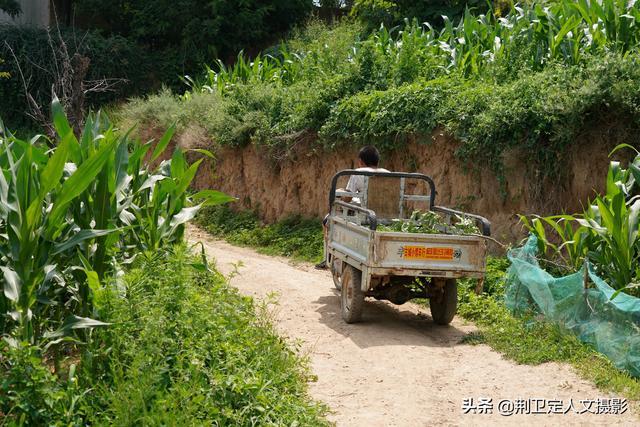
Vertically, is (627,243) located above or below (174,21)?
below

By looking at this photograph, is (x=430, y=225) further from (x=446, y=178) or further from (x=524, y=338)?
(x=446, y=178)

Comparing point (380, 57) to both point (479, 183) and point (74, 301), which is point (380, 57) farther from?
point (74, 301)

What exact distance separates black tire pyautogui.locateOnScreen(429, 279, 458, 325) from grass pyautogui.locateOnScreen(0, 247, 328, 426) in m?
2.80

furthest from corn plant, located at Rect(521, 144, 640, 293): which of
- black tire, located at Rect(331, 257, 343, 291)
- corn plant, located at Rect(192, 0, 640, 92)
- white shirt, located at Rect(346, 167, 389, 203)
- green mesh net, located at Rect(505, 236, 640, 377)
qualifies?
corn plant, located at Rect(192, 0, 640, 92)

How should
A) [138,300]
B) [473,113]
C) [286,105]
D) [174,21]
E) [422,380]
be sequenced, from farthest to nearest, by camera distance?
1. [174,21]
2. [286,105]
3. [473,113]
4. [422,380]
5. [138,300]

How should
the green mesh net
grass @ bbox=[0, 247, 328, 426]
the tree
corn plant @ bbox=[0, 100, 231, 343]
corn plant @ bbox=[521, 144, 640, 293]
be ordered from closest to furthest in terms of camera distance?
grass @ bbox=[0, 247, 328, 426] → corn plant @ bbox=[0, 100, 231, 343] → the green mesh net → corn plant @ bbox=[521, 144, 640, 293] → the tree

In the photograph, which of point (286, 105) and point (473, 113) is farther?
point (286, 105)

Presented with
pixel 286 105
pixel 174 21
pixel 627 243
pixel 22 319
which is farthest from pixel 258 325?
pixel 174 21

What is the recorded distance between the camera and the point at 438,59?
51.1ft

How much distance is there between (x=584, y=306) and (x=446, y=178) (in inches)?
224

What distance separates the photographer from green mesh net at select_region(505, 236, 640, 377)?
6.98 meters

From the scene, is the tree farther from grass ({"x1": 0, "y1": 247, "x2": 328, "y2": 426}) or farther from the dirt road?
grass ({"x1": 0, "y1": 247, "x2": 328, "y2": 426})

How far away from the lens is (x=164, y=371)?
5.46 meters

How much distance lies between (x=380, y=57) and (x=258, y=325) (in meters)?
10.00
